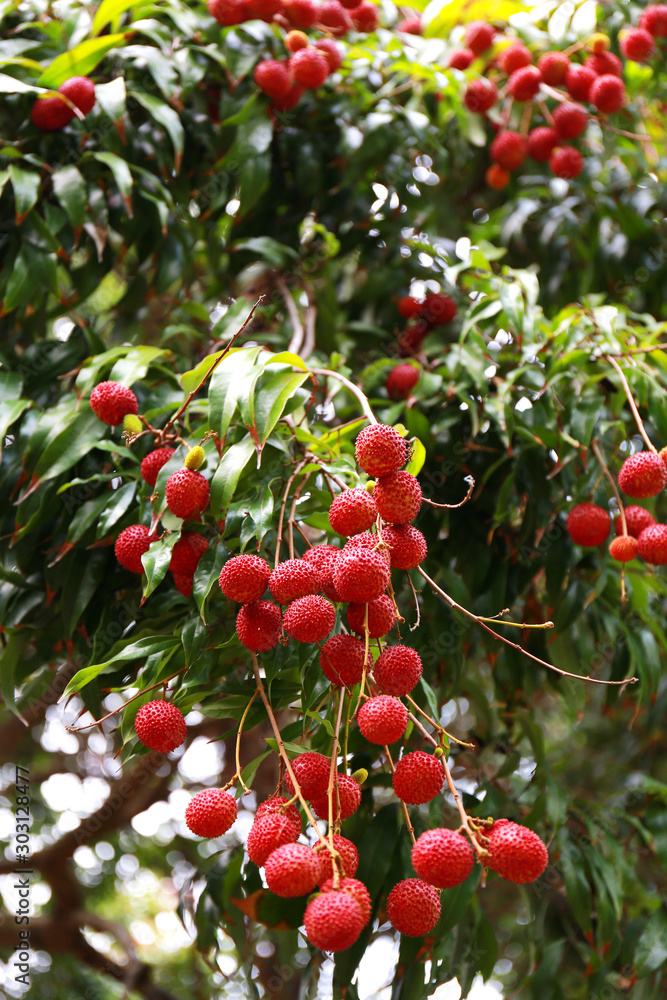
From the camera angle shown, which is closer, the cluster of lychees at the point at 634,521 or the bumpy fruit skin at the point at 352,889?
the bumpy fruit skin at the point at 352,889

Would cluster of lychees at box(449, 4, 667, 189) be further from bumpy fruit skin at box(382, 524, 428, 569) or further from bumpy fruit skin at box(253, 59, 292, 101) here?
bumpy fruit skin at box(382, 524, 428, 569)

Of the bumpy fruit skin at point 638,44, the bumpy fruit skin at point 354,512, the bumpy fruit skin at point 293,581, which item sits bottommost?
the bumpy fruit skin at point 293,581

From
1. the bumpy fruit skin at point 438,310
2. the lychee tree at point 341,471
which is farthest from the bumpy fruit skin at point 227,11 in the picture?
the bumpy fruit skin at point 438,310

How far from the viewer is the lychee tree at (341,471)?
2.94 feet

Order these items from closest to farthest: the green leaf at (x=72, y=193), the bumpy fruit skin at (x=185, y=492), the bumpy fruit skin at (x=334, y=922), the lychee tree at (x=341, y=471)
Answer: the bumpy fruit skin at (x=334, y=922) → the lychee tree at (x=341, y=471) → the bumpy fruit skin at (x=185, y=492) → the green leaf at (x=72, y=193)

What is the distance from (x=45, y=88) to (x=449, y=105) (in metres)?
1.07

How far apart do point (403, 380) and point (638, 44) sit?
1343 millimetres

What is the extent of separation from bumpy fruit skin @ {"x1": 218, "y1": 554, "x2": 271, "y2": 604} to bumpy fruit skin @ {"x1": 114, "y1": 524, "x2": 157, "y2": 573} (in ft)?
0.77

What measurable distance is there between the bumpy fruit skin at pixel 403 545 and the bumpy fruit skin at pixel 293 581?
3.8 inches

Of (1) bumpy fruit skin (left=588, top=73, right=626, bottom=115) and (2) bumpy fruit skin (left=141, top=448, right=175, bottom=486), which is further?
(1) bumpy fruit skin (left=588, top=73, right=626, bottom=115)

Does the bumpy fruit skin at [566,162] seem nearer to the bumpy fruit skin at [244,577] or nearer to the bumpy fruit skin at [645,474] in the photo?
the bumpy fruit skin at [645,474]

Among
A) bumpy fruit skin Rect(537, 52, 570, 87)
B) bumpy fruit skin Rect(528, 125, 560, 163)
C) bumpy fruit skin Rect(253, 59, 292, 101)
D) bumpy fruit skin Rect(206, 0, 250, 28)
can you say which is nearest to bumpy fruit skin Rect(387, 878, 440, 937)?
bumpy fruit skin Rect(253, 59, 292, 101)

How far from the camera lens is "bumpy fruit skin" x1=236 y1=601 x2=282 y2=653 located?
0.93m

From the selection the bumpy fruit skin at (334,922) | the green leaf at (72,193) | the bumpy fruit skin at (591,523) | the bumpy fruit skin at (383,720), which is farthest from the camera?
the green leaf at (72,193)
